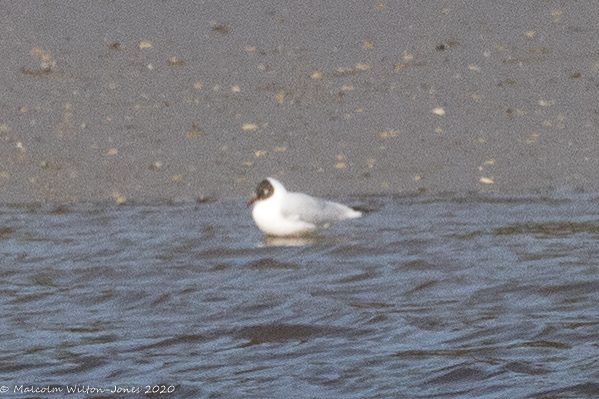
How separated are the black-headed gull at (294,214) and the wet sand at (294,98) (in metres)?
0.95

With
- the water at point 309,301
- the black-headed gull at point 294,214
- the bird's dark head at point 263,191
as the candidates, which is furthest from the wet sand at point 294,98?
the black-headed gull at point 294,214

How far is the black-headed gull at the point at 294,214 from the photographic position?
9.13 m

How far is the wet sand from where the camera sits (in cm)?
1042

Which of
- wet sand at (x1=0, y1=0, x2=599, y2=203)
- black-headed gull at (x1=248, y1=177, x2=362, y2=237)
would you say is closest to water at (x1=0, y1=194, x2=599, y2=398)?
black-headed gull at (x1=248, y1=177, x2=362, y2=237)

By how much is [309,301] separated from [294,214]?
208cm

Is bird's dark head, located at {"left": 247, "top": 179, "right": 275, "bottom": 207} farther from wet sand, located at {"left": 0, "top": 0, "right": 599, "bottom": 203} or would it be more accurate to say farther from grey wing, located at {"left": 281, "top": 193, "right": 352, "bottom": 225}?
wet sand, located at {"left": 0, "top": 0, "right": 599, "bottom": 203}

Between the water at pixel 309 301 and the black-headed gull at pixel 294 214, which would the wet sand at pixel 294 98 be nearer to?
the water at pixel 309 301

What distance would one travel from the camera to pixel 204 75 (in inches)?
457

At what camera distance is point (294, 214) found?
30.4ft

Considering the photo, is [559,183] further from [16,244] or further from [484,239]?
[16,244]

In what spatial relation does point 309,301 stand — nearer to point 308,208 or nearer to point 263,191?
point 308,208

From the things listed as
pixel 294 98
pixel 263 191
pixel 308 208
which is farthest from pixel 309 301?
pixel 294 98

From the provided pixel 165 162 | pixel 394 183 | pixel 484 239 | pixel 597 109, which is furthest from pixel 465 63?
pixel 484 239

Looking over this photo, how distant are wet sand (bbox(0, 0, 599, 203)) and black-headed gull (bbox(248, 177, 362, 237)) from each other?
947 mm
